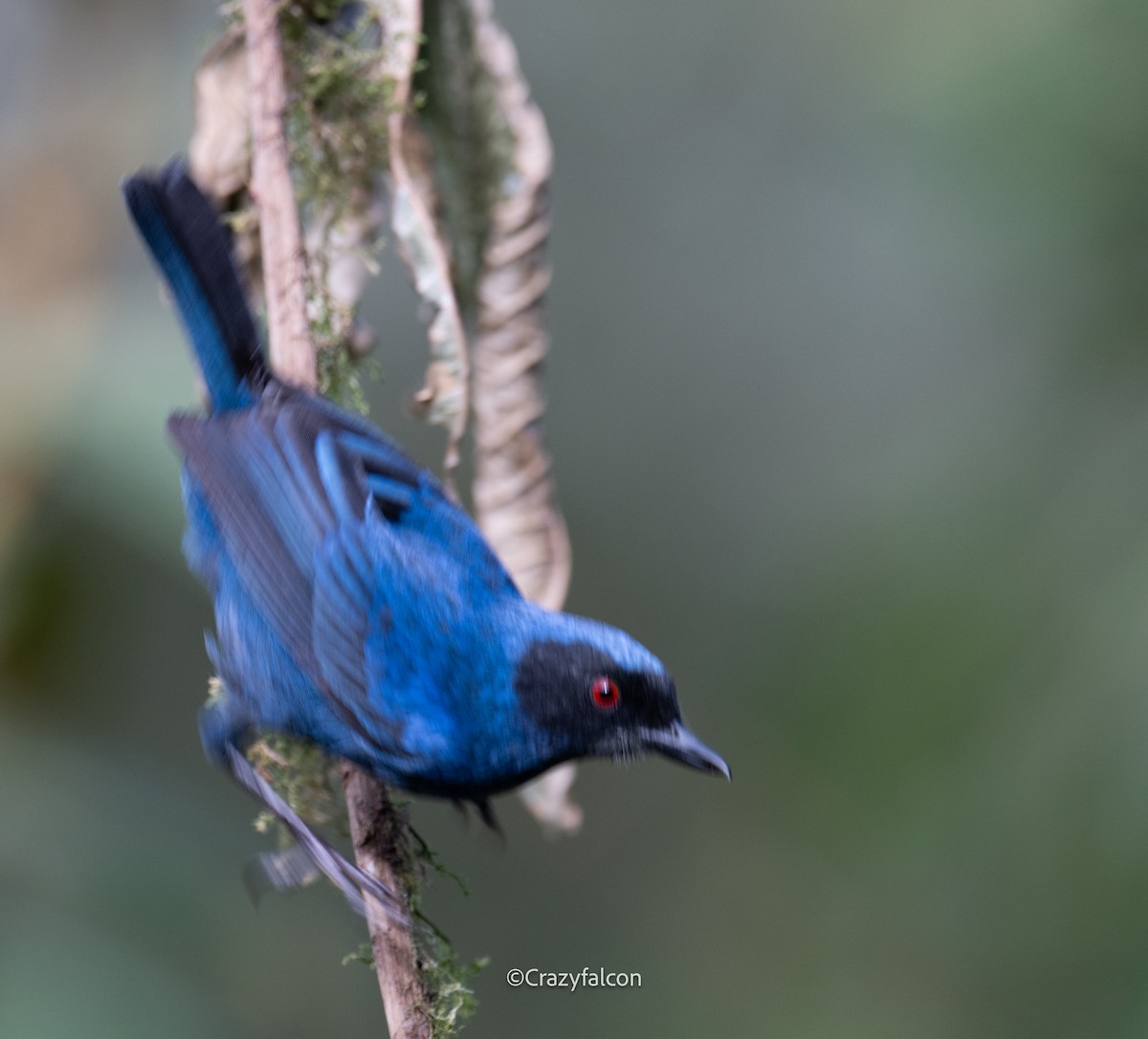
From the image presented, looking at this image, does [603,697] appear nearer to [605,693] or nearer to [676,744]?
[605,693]

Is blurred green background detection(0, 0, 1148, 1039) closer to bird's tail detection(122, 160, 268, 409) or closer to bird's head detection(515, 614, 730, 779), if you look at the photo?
bird's tail detection(122, 160, 268, 409)

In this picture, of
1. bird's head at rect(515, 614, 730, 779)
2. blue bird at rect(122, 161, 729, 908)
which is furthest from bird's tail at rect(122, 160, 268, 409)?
bird's head at rect(515, 614, 730, 779)

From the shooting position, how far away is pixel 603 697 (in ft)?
8.05

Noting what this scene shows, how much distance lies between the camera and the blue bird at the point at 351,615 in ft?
8.21

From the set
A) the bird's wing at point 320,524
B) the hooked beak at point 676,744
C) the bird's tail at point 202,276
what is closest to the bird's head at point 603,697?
the hooked beak at point 676,744

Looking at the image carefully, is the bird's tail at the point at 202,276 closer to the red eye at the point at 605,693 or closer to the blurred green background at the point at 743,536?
the blurred green background at the point at 743,536

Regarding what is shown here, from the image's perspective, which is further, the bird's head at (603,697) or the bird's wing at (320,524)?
the bird's wing at (320,524)

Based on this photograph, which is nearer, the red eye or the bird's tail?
the red eye

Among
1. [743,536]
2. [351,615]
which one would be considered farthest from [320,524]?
[743,536]

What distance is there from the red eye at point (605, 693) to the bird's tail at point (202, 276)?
102 centimetres

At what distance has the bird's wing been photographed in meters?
2.73

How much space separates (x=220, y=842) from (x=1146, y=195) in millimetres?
2923

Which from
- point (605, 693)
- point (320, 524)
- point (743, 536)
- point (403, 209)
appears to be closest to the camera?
point (605, 693)

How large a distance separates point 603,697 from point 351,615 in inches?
23.4
